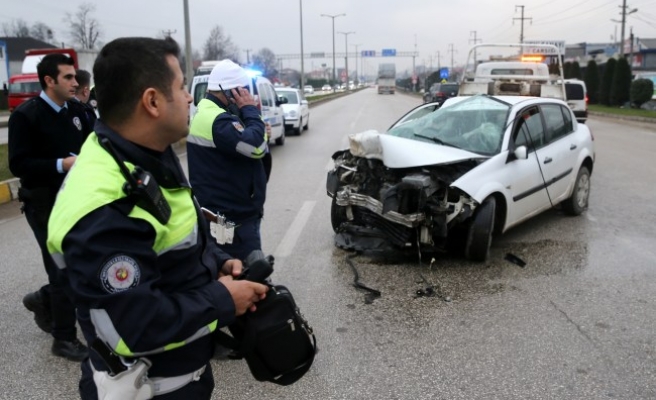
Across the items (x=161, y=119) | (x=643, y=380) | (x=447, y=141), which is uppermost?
(x=161, y=119)

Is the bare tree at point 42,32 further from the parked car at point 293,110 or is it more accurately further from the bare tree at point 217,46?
the parked car at point 293,110

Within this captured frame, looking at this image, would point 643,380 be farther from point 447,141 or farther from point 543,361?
point 447,141

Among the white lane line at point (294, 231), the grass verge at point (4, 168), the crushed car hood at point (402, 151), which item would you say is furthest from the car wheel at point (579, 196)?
the grass verge at point (4, 168)

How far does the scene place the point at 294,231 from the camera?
6734mm

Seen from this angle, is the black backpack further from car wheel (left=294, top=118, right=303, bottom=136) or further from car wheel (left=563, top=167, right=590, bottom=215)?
car wheel (left=294, top=118, right=303, bottom=136)

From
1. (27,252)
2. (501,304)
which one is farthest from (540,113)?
(27,252)

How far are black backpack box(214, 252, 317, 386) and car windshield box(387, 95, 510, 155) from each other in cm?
428

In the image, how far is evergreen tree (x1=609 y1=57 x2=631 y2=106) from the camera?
30.5 meters

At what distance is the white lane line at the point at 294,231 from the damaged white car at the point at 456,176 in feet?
1.78

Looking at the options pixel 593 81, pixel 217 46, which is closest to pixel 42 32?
pixel 217 46

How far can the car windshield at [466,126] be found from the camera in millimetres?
5922

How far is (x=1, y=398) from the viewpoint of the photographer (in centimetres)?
320

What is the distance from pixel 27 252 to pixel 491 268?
473 centimetres

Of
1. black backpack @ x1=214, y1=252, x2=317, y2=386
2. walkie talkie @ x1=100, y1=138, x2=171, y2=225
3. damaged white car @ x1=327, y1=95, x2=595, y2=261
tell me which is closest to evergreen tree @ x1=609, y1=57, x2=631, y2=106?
damaged white car @ x1=327, y1=95, x2=595, y2=261
